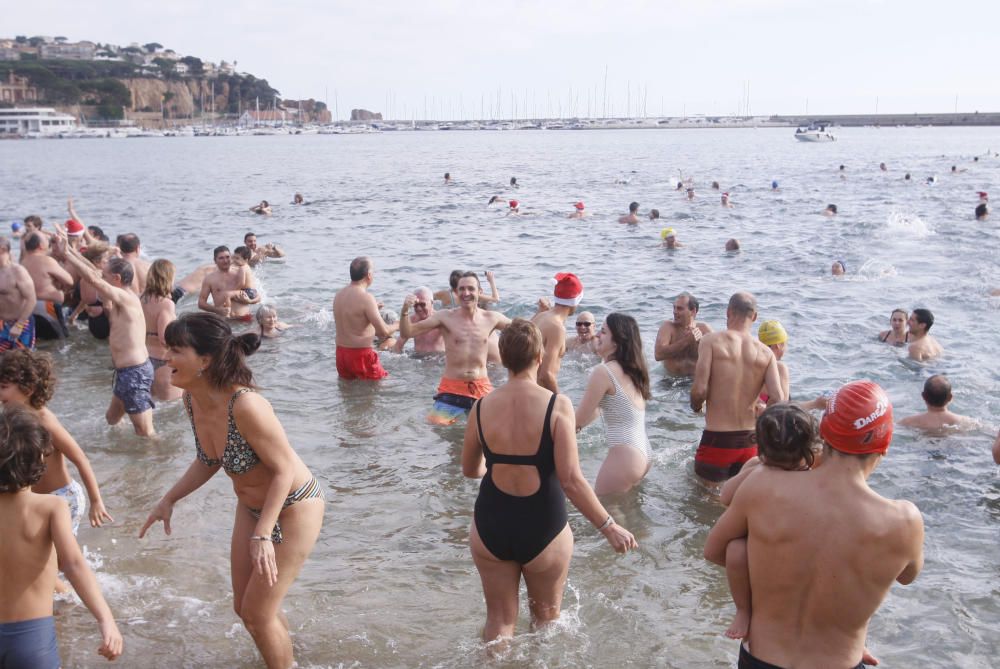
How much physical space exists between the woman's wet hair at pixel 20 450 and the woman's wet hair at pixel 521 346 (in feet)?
6.59

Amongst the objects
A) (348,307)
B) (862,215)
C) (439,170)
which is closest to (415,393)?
(348,307)

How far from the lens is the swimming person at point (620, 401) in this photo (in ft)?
19.1

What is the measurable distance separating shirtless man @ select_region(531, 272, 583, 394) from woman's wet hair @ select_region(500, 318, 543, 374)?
2.58 meters

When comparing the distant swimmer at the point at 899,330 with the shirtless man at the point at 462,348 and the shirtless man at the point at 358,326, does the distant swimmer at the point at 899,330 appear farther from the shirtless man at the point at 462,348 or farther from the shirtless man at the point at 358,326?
the shirtless man at the point at 358,326

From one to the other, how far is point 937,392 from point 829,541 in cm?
605

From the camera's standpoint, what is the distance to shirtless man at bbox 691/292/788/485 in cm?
623

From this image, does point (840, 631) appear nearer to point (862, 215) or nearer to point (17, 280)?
point (17, 280)

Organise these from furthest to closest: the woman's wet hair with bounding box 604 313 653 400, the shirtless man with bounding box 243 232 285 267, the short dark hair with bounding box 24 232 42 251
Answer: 1. the shirtless man with bounding box 243 232 285 267
2. the short dark hair with bounding box 24 232 42 251
3. the woman's wet hair with bounding box 604 313 653 400

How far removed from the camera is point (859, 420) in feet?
9.16

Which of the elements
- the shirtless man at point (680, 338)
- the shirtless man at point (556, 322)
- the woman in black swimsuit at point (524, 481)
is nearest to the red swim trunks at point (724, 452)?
the shirtless man at point (556, 322)

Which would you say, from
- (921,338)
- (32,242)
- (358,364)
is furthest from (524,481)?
(921,338)

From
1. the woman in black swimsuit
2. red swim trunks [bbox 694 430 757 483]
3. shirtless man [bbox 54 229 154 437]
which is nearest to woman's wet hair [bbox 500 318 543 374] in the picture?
the woman in black swimsuit

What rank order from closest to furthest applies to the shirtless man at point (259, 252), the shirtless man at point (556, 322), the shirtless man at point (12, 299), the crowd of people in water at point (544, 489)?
1. the crowd of people in water at point (544, 489)
2. the shirtless man at point (556, 322)
3. the shirtless man at point (12, 299)
4. the shirtless man at point (259, 252)

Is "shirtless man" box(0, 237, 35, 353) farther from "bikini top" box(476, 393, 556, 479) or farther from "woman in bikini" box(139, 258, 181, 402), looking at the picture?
"bikini top" box(476, 393, 556, 479)
